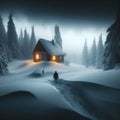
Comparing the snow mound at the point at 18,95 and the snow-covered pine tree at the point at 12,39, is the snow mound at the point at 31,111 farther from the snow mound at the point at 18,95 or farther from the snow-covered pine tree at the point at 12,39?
the snow-covered pine tree at the point at 12,39

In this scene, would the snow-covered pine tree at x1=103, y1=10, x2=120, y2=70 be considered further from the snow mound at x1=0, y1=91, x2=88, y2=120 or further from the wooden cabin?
the wooden cabin

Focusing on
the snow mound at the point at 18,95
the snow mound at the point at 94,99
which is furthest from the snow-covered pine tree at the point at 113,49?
the snow mound at the point at 18,95

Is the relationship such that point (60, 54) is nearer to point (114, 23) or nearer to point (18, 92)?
point (114, 23)

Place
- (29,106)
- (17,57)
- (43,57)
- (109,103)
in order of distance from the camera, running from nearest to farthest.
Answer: (29,106), (109,103), (43,57), (17,57)

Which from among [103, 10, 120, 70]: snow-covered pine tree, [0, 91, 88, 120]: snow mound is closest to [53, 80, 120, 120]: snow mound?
[0, 91, 88, 120]: snow mound

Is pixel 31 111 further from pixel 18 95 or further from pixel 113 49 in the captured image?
pixel 113 49

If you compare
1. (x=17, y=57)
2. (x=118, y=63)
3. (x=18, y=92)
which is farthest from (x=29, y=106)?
(x=17, y=57)

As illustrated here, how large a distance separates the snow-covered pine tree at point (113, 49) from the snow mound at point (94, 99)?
10.3m

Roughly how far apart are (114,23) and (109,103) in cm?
1822

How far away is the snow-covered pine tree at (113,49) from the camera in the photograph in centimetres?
2175

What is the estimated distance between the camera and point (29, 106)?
9.24m

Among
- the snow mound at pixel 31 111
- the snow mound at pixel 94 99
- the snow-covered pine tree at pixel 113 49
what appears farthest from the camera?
the snow-covered pine tree at pixel 113 49

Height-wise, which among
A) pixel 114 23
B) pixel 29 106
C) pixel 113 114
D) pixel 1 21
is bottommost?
pixel 113 114

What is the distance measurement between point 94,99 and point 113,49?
14.0m
